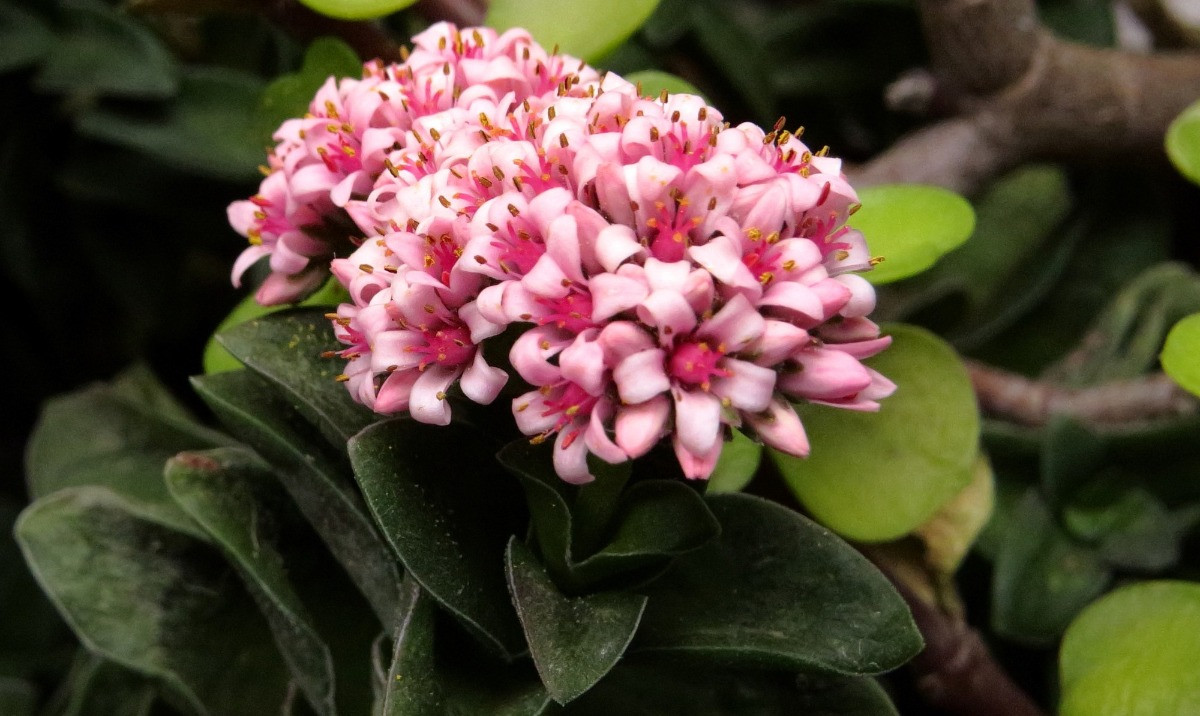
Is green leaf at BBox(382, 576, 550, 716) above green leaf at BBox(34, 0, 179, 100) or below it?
below

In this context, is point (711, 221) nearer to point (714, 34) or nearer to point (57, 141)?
point (714, 34)

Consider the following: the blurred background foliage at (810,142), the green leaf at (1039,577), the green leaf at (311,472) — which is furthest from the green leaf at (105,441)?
the green leaf at (1039,577)

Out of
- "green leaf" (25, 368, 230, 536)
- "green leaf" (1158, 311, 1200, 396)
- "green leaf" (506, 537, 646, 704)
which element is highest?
"green leaf" (1158, 311, 1200, 396)

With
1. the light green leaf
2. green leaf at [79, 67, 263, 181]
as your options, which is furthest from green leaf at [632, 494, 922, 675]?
green leaf at [79, 67, 263, 181]

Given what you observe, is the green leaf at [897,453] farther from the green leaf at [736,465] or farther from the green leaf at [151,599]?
the green leaf at [151,599]

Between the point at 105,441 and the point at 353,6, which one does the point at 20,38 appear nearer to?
the point at 105,441

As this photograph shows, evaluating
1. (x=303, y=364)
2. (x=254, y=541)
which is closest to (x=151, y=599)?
(x=254, y=541)

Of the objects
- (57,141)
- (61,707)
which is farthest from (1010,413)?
(57,141)

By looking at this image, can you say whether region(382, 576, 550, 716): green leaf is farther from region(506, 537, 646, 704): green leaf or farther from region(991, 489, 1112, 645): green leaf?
region(991, 489, 1112, 645): green leaf
